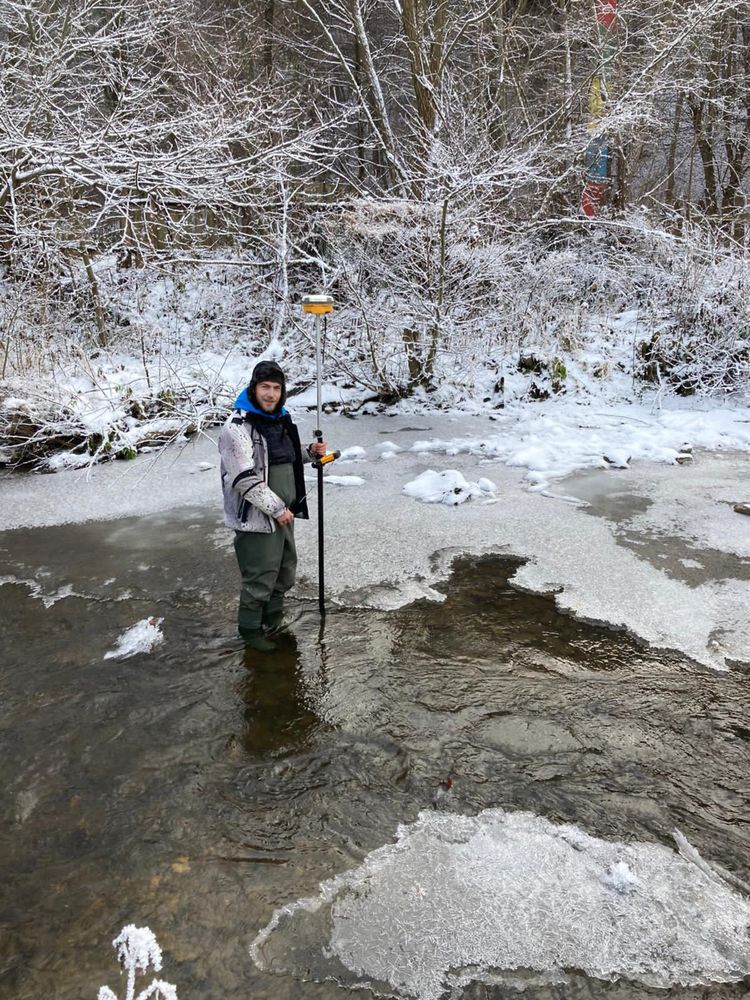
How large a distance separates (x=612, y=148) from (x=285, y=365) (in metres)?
8.10

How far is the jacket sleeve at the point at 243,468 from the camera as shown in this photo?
357 centimetres

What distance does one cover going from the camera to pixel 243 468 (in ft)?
11.7

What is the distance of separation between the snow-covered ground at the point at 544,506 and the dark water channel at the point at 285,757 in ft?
1.49

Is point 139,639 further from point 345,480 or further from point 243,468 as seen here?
point 345,480

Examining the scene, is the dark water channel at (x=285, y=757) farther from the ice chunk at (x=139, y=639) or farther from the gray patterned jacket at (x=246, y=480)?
the gray patterned jacket at (x=246, y=480)

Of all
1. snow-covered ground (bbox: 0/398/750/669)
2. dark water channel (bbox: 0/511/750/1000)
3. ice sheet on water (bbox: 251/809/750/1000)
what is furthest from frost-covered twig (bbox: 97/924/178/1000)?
snow-covered ground (bbox: 0/398/750/669)

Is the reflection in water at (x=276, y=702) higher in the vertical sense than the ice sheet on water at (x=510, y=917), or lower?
higher

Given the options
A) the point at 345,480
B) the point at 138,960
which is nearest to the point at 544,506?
the point at 345,480

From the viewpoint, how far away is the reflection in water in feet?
10.8

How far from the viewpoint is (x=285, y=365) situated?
11547 mm

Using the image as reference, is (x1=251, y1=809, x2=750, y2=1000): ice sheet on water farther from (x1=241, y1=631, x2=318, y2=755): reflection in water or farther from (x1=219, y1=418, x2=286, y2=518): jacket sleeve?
(x1=219, y1=418, x2=286, y2=518): jacket sleeve

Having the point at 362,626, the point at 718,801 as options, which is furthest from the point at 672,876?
the point at 362,626

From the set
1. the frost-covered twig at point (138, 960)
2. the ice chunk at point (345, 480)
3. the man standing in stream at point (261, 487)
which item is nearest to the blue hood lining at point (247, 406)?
the man standing in stream at point (261, 487)

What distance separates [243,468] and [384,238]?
8127 mm
